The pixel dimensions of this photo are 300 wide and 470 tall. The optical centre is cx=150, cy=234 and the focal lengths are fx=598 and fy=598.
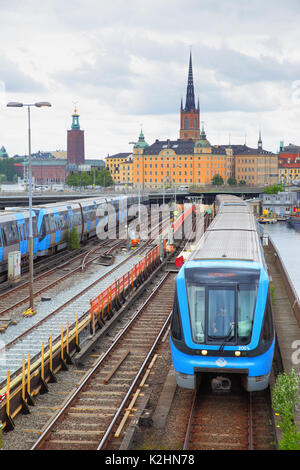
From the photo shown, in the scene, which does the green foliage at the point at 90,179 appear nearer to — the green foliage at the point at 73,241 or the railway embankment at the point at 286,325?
the green foliage at the point at 73,241

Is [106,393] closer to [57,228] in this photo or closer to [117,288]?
[117,288]

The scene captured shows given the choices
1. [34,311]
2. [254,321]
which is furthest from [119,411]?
[34,311]

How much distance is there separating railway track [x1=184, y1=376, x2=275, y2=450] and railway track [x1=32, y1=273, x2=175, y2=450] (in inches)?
61.0

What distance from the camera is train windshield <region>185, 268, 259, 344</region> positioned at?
12438mm

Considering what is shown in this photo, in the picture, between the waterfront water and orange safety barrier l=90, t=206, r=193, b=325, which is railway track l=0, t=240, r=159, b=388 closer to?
orange safety barrier l=90, t=206, r=193, b=325

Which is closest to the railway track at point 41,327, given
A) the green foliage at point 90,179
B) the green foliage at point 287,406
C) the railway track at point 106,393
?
the railway track at point 106,393

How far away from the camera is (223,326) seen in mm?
12484

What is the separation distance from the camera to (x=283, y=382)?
12.1m

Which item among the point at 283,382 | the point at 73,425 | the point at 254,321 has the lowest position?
the point at 73,425

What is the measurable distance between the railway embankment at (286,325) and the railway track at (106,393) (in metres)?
3.50

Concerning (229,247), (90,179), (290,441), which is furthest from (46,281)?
(90,179)

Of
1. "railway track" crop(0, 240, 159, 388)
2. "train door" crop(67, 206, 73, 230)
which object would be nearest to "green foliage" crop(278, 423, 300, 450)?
"railway track" crop(0, 240, 159, 388)
